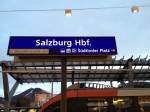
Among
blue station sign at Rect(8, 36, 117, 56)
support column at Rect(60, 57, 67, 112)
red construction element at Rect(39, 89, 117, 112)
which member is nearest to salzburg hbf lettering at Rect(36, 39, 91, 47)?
blue station sign at Rect(8, 36, 117, 56)

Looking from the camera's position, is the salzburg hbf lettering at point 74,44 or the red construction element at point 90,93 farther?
the red construction element at point 90,93

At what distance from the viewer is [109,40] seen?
15258mm

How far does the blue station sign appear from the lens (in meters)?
15.1

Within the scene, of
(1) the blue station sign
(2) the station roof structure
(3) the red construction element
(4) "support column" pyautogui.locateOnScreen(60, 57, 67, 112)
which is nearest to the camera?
(4) "support column" pyautogui.locateOnScreen(60, 57, 67, 112)

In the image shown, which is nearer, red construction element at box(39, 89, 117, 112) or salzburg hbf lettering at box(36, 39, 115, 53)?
salzburg hbf lettering at box(36, 39, 115, 53)

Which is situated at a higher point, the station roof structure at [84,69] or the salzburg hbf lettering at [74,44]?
the station roof structure at [84,69]

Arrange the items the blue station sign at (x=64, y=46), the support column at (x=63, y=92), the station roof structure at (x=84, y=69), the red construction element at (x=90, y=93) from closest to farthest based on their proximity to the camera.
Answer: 1. the support column at (x=63, y=92)
2. the blue station sign at (x=64, y=46)
3. the red construction element at (x=90, y=93)
4. the station roof structure at (x=84, y=69)

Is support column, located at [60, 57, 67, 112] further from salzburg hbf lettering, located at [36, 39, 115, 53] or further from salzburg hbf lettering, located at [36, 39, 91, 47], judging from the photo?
salzburg hbf lettering, located at [36, 39, 91, 47]

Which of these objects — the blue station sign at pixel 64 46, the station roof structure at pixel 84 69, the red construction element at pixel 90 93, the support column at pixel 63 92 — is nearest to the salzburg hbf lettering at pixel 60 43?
the blue station sign at pixel 64 46

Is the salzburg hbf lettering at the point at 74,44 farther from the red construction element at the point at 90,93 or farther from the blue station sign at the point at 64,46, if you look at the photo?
the red construction element at the point at 90,93

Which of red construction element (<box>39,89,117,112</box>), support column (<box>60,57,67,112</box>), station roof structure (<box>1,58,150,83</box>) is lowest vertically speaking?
support column (<box>60,57,67,112</box>)

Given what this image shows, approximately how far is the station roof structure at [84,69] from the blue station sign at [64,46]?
18.2 m

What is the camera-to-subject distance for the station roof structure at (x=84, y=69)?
113 feet

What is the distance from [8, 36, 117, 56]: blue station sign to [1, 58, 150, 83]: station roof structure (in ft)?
59.8
